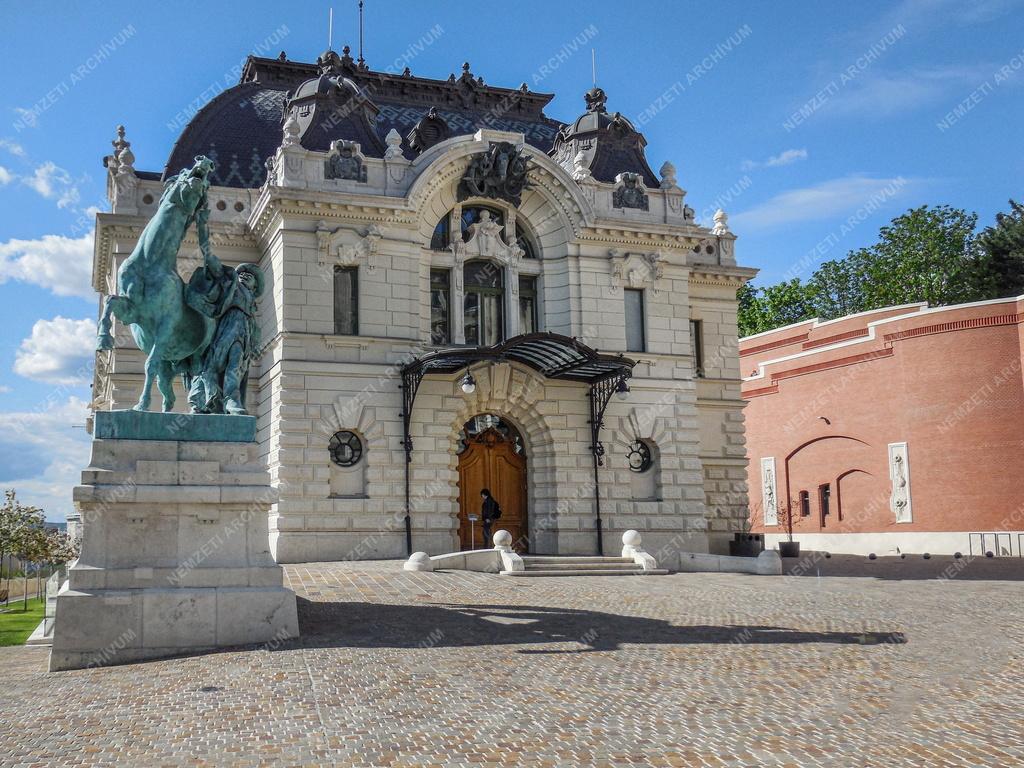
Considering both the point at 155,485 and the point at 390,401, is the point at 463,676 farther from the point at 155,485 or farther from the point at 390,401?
the point at 390,401

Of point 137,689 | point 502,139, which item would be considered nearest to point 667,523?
point 502,139

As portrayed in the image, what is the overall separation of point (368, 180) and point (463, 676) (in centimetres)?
1788

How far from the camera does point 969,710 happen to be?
8.87 m

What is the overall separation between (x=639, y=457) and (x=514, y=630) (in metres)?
14.9

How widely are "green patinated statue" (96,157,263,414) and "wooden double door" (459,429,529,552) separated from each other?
1334cm

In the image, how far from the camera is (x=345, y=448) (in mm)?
24406

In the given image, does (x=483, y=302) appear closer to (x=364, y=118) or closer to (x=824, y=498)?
(x=364, y=118)

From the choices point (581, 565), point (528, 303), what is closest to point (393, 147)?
point (528, 303)

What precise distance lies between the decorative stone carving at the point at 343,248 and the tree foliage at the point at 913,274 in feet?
110

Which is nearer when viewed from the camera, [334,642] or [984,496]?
[334,642]

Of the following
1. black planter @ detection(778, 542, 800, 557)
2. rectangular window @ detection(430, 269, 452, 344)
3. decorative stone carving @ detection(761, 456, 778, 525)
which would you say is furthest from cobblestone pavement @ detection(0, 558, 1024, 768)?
decorative stone carving @ detection(761, 456, 778, 525)

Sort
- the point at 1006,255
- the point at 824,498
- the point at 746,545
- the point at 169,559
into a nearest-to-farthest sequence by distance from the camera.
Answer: the point at 169,559 < the point at 746,545 < the point at 824,498 < the point at 1006,255

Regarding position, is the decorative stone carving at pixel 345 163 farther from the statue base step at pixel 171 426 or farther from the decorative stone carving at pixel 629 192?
the statue base step at pixel 171 426

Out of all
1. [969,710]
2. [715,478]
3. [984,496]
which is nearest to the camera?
[969,710]
